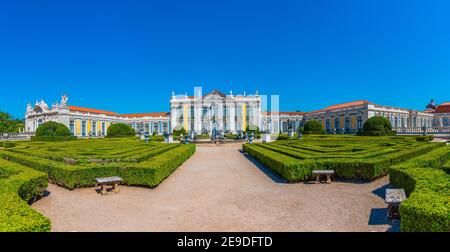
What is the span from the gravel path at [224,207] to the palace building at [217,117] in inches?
1872

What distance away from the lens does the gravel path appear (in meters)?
5.15

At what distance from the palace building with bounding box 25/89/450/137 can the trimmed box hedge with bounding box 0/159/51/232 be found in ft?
160

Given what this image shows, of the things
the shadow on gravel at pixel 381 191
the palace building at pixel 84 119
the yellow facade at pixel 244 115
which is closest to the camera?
the shadow on gravel at pixel 381 191

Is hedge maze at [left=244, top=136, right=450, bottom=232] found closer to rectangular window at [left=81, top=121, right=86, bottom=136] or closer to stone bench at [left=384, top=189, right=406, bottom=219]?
stone bench at [left=384, top=189, right=406, bottom=219]

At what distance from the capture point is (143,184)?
8.44m

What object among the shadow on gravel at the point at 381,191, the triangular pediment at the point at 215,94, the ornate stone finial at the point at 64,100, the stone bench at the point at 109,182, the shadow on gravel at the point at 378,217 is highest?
the triangular pediment at the point at 215,94

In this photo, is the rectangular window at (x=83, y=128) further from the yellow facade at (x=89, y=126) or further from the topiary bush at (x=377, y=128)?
the topiary bush at (x=377, y=128)

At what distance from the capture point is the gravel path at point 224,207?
16.9 feet

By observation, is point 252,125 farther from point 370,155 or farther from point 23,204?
point 23,204

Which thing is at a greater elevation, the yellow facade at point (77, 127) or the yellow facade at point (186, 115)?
the yellow facade at point (186, 115)

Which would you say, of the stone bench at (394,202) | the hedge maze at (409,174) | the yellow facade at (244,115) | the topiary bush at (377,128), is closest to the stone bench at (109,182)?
the hedge maze at (409,174)

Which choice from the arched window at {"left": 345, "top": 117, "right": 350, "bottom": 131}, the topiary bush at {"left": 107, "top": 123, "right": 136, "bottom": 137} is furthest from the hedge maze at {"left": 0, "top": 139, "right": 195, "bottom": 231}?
the arched window at {"left": 345, "top": 117, "right": 350, "bottom": 131}
